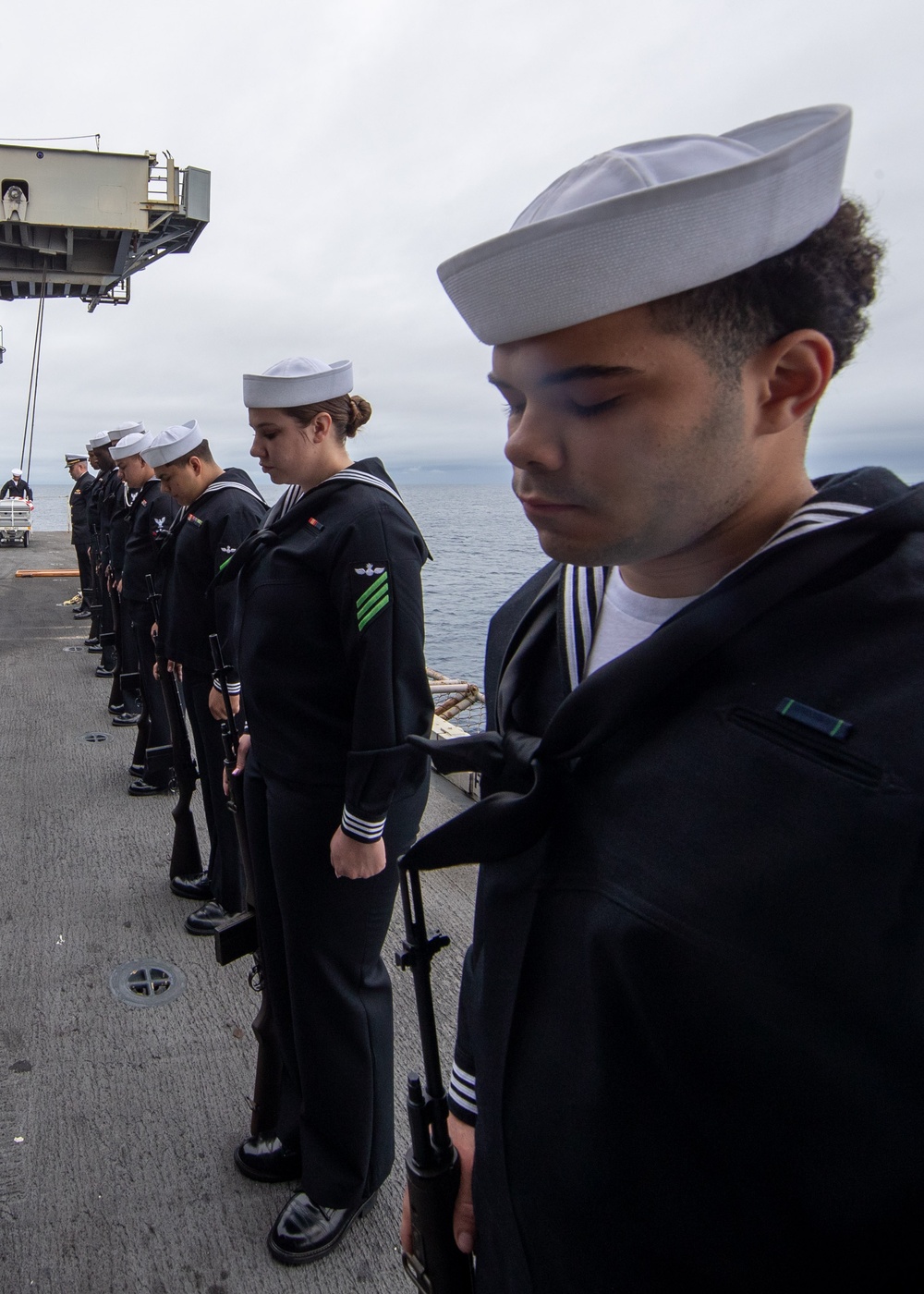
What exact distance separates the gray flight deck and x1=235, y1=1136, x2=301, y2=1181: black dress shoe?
3cm

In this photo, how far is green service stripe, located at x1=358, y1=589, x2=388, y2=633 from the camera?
204cm

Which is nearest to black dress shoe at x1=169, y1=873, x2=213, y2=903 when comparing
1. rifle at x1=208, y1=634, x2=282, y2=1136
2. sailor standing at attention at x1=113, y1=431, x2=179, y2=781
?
sailor standing at attention at x1=113, y1=431, x2=179, y2=781

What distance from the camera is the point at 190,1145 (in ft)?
8.31

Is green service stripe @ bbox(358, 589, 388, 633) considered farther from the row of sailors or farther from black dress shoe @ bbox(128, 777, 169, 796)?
black dress shoe @ bbox(128, 777, 169, 796)

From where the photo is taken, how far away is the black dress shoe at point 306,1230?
7.05 ft

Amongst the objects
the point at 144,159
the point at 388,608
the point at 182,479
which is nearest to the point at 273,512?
the point at 388,608

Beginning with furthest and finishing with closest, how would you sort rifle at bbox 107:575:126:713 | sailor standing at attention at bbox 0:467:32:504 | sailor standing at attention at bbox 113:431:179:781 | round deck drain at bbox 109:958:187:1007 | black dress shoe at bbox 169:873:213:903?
1. sailor standing at attention at bbox 0:467:32:504
2. rifle at bbox 107:575:126:713
3. sailor standing at attention at bbox 113:431:179:781
4. black dress shoe at bbox 169:873:213:903
5. round deck drain at bbox 109:958:187:1007

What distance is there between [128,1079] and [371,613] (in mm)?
1865

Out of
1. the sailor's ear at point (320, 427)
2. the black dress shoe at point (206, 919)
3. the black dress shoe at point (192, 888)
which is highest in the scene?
the sailor's ear at point (320, 427)

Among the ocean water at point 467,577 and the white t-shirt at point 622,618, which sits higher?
the white t-shirt at point 622,618

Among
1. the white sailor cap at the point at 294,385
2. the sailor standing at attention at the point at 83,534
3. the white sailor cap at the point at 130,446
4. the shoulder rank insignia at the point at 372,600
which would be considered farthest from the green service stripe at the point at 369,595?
the sailor standing at attention at the point at 83,534

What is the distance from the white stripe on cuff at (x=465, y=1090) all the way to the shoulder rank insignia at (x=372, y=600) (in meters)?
1.04

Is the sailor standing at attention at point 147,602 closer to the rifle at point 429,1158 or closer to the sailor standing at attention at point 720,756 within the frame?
the rifle at point 429,1158

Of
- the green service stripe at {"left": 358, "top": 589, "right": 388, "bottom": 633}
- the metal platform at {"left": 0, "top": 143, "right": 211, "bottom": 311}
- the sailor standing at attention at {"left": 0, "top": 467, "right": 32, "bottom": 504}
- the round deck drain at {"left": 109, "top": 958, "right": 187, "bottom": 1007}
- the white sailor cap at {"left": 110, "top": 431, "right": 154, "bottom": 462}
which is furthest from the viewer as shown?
the sailor standing at attention at {"left": 0, "top": 467, "right": 32, "bottom": 504}
